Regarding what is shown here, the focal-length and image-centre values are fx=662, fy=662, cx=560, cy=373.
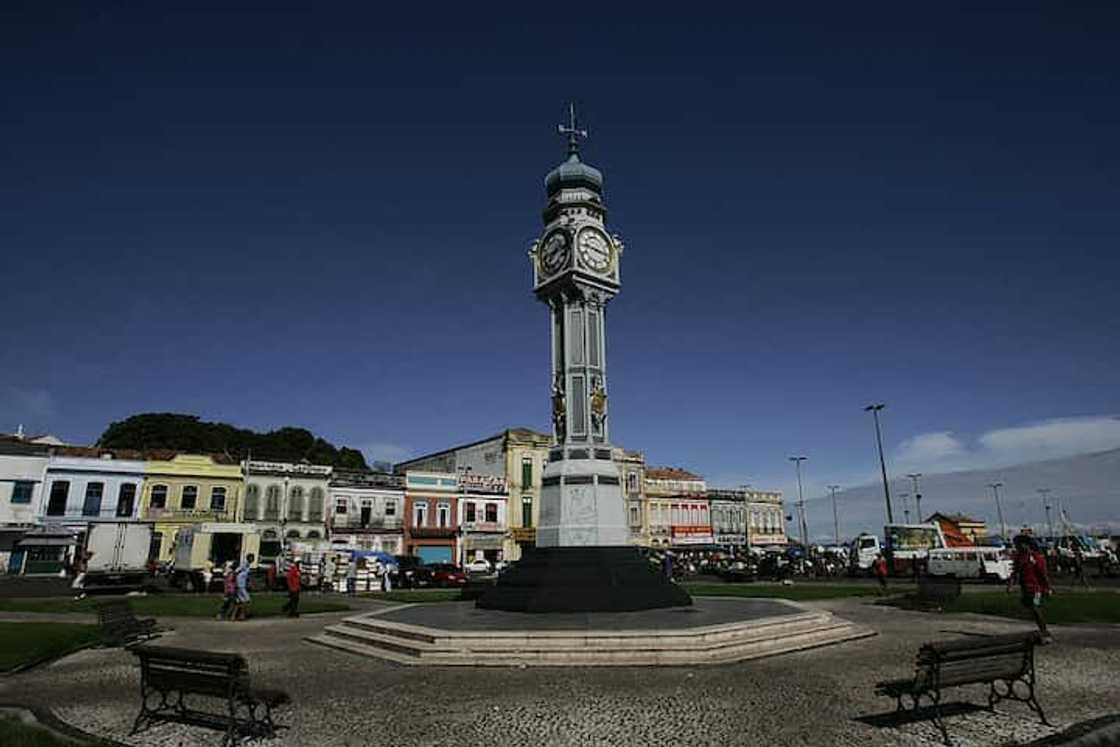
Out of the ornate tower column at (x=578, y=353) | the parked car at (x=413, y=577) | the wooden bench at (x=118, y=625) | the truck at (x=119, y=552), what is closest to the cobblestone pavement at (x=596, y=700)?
the wooden bench at (x=118, y=625)

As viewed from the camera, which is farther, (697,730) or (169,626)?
(169,626)

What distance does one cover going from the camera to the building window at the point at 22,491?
34469 millimetres

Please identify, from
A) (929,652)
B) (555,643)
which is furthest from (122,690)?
(929,652)

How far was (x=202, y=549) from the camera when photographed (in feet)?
91.8

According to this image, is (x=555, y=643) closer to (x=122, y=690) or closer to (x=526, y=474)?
(x=122, y=690)

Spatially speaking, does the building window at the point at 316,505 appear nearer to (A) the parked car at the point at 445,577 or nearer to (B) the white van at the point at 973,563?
(A) the parked car at the point at 445,577

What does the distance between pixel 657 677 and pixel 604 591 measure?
4.95 m

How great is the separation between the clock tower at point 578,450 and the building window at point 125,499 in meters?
31.1

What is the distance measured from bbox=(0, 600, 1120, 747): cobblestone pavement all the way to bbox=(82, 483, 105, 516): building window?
30.5 m

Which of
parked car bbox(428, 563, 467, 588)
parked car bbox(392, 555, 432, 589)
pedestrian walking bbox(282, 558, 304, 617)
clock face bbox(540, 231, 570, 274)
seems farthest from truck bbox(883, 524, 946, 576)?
pedestrian walking bbox(282, 558, 304, 617)

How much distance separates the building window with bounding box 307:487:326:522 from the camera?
41.2 metres

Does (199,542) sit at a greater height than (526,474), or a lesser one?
lesser

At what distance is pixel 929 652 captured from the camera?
20.3 ft

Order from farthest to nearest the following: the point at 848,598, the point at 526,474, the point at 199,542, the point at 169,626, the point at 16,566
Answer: the point at 526,474 < the point at 16,566 < the point at 199,542 < the point at 848,598 < the point at 169,626
